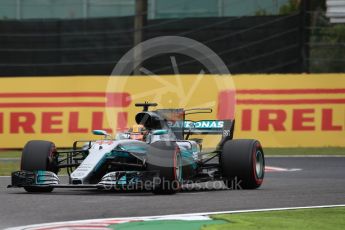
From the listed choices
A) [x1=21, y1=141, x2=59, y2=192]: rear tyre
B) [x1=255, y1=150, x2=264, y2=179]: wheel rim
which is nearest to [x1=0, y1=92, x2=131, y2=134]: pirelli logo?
[x1=255, y1=150, x2=264, y2=179]: wheel rim

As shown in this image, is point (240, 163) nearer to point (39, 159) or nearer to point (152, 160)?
point (152, 160)

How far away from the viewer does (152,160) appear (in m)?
12.7

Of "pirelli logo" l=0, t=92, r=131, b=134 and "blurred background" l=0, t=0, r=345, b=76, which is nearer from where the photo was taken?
"pirelli logo" l=0, t=92, r=131, b=134

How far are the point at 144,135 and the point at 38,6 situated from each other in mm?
16122

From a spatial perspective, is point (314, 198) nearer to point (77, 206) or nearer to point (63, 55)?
point (77, 206)

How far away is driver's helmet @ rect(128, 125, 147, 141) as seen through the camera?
13.7m

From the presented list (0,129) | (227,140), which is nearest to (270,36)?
(0,129)

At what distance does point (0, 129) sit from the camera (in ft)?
76.2

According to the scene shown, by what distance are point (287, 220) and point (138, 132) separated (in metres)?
4.51

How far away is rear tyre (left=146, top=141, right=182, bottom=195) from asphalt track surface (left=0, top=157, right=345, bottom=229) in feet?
0.47

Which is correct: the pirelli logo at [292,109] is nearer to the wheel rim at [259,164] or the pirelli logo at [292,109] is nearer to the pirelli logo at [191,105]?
the pirelli logo at [191,105]

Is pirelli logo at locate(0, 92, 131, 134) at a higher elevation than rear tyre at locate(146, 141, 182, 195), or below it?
higher

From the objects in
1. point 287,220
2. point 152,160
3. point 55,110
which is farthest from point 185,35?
point 287,220

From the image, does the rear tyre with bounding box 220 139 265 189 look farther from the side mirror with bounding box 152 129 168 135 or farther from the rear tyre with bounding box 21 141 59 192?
the rear tyre with bounding box 21 141 59 192
